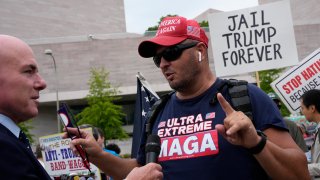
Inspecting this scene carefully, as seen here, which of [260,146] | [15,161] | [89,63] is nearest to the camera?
[15,161]

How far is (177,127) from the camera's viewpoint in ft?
8.59

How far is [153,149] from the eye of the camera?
232 cm

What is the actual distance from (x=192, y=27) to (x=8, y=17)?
45.8 metres

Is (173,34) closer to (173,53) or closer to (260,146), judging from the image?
(173,53)

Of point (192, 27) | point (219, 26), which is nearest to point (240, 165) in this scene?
point (192, 27)

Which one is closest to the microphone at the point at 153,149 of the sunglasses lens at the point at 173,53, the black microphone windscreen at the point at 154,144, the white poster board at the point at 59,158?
the black microphone windscreen at the point at 154,144

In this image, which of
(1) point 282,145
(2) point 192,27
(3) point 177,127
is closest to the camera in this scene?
(1) point 282,145

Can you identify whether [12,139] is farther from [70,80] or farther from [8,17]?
[8,17]

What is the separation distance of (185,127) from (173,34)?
0.61 metres

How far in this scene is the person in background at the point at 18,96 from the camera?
1813mm

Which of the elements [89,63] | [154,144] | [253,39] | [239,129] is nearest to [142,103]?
[253,39]

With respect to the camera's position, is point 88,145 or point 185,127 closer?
A: point 185,127

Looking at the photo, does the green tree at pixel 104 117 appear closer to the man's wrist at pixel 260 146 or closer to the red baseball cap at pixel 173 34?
the red baseball cap at pixel 173 34

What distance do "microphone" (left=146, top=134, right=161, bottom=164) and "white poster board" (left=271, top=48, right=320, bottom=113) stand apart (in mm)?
4556
